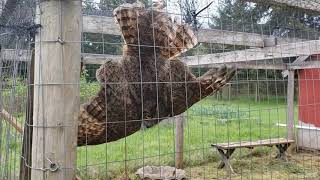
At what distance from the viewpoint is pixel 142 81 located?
2.79 m

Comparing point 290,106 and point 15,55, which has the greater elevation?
point 15,55

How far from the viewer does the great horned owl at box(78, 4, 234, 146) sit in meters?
2.61

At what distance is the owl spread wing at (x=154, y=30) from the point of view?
2652 millimetres

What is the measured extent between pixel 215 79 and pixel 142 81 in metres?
0.59

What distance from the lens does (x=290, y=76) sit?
8664 millimetres

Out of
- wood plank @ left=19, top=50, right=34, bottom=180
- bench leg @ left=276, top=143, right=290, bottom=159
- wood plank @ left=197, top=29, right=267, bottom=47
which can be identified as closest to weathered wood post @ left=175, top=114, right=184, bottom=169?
wood plank @ left=197, top=29, right=267, bottom=47

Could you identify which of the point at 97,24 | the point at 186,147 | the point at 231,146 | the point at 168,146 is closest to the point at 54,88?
the point at 97,24

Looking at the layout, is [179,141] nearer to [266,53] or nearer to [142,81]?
[266,53]

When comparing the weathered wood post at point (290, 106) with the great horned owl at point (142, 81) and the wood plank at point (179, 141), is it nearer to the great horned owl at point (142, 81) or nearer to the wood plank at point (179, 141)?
the wood plank at point (179, 141)

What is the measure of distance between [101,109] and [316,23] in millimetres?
6472

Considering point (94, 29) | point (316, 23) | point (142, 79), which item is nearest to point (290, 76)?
point (316, 23)

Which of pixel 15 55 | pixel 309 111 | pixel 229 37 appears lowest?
pixel 309 111

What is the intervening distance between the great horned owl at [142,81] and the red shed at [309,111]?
250 inches

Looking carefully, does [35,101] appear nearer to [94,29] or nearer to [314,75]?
[94,29]
